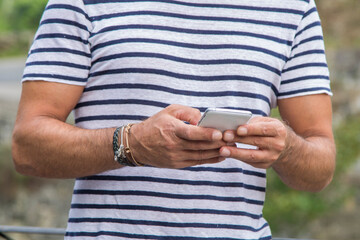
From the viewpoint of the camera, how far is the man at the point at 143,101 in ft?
4.01

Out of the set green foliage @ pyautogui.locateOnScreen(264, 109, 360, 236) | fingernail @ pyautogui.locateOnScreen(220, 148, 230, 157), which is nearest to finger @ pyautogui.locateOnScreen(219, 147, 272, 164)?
fingernail @ pyautogui.locateOnScreen(220, 148, 230, 157)

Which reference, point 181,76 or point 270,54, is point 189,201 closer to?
point 181,76

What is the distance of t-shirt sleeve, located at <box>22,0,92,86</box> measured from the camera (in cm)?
124

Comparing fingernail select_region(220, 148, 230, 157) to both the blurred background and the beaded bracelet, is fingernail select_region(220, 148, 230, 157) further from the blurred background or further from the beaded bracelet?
the blurred background

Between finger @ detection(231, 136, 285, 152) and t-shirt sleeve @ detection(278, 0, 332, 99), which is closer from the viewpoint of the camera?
finger @ detection(231, 136, 285, 152)

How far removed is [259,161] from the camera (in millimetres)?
1064

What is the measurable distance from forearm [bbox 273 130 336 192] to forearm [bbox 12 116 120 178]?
384 millimetres

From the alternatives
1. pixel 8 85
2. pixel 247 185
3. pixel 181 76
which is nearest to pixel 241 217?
pixel 247 185

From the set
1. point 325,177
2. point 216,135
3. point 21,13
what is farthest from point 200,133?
point 21,13

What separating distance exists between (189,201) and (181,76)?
28 cm

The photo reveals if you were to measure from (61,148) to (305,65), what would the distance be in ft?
2.04

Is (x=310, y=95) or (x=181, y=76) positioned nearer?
(x=181, y=76)

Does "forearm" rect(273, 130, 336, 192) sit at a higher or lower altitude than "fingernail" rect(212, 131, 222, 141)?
lower

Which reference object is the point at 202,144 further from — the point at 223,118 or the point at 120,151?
the point at 120,151
